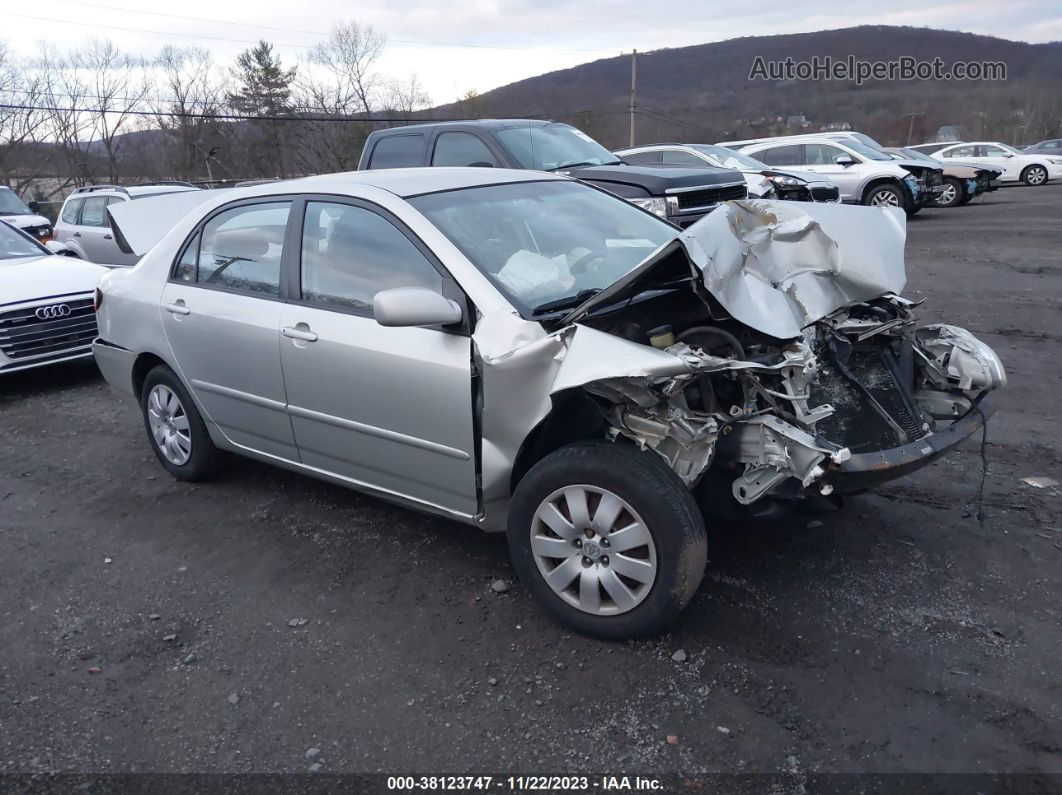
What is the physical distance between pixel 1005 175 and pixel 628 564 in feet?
95.2

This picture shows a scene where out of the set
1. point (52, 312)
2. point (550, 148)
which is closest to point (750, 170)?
point (550, 148)

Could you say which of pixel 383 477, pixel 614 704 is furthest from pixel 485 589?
pixel 614 704

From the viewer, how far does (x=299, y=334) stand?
4.04 meters

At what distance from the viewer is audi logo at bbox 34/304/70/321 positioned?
751 cm

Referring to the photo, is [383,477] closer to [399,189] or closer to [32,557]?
[399,189]

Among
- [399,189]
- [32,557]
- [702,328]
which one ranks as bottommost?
[32,557]

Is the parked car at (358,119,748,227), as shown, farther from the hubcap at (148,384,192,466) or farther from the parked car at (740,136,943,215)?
the parked car at (740,136,943,215)

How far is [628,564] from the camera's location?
3.18 meters

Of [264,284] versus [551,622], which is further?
[264,284]

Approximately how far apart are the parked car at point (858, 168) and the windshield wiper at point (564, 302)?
13.8m

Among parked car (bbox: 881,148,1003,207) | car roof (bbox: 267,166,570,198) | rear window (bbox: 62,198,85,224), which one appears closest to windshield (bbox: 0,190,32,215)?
rear window (bbox: 62,198,85,224)

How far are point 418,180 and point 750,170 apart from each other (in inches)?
436

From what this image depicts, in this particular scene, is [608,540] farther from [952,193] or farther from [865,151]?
[952,193]

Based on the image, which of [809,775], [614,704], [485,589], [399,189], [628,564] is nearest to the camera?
[809,775]
